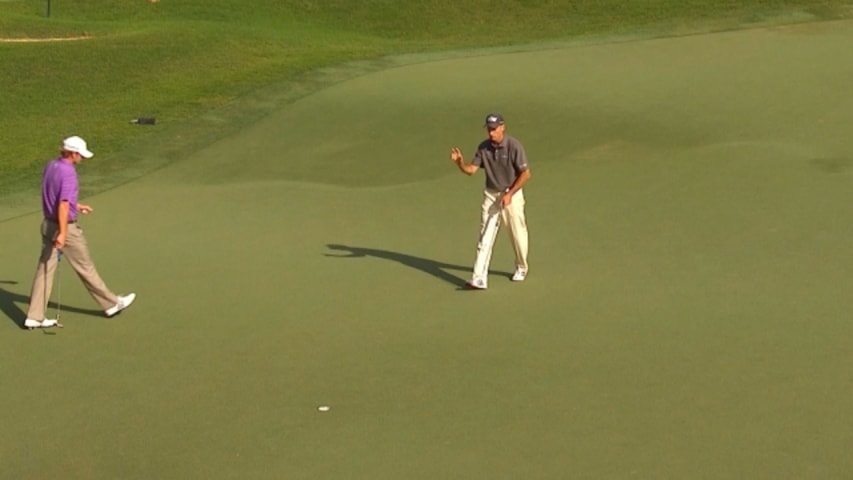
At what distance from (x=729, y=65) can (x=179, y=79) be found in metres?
9.27

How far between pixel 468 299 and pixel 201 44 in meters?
14.5


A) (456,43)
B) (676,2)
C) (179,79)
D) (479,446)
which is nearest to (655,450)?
(479,446)

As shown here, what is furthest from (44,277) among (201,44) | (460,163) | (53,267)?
(201,44)

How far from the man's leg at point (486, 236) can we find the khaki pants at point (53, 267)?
338cm

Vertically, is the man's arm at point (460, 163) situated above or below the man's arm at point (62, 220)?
above

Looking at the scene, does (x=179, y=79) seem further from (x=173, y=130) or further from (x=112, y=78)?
(x=173, y=130)

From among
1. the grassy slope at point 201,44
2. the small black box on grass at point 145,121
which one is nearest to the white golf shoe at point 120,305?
the grassy slope at point 201,44

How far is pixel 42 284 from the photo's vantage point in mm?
11875

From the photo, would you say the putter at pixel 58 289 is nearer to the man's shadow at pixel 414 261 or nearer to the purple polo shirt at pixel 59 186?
the purple polo shirt at pixel 59 186

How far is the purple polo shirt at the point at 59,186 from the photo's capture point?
458 inches

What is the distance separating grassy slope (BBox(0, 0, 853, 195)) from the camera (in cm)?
2039

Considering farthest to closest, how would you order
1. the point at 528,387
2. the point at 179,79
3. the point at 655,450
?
the point at 179,79, the point at 528,387, the point at 655,450

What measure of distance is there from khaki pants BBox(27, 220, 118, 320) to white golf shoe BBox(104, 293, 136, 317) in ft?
0.52

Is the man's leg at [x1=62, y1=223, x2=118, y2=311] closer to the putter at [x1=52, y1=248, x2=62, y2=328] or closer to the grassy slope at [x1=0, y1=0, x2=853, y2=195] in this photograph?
the putter at [x1=52, y1=248, x2=62, y2=328]
